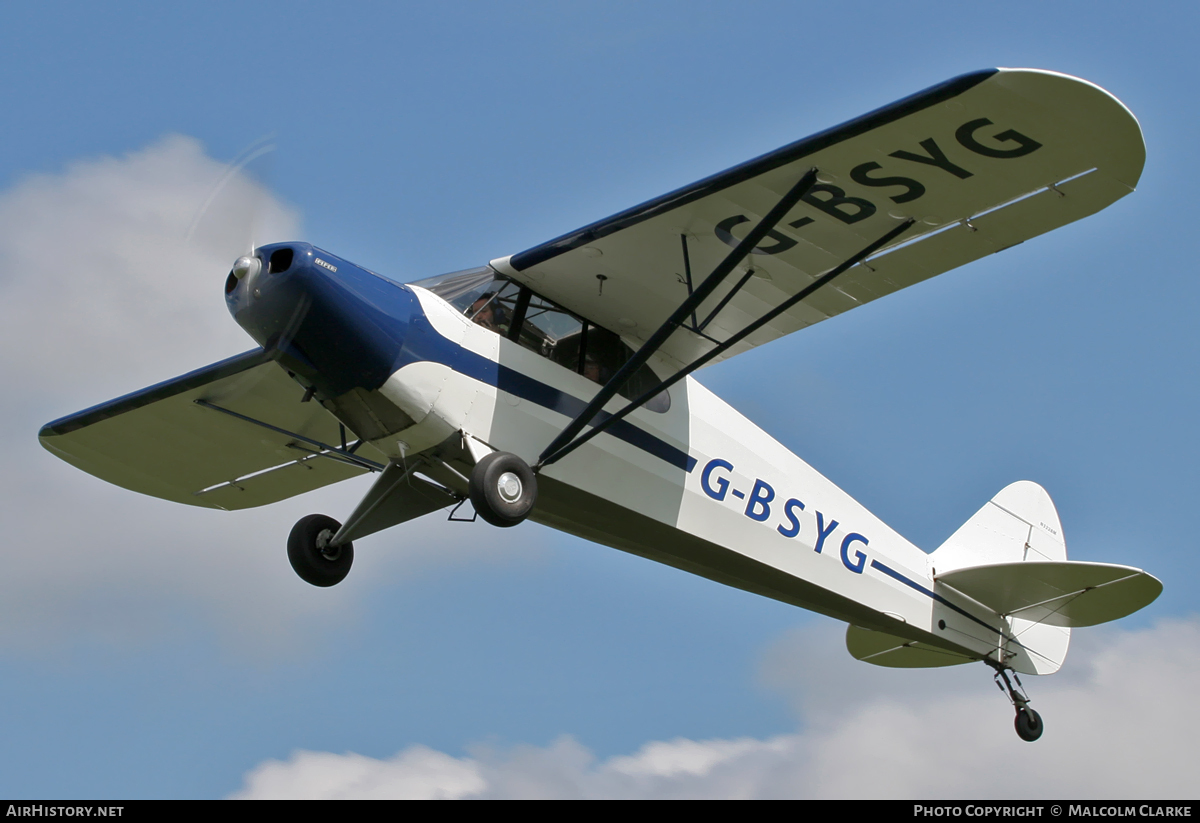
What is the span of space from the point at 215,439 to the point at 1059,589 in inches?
306

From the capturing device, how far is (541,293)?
9023 millimetres

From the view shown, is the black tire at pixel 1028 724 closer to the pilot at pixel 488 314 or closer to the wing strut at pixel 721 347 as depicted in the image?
the wing strut at pixel 721 347

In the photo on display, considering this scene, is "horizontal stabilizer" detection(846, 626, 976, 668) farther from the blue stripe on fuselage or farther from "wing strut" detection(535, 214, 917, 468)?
"wing strut" detection(535, 214, 917, 468)

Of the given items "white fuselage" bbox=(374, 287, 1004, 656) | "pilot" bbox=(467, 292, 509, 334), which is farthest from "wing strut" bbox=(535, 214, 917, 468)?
"pilot" bbox=(467, 292, 509, 334)

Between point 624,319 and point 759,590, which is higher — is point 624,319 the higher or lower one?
the higher one

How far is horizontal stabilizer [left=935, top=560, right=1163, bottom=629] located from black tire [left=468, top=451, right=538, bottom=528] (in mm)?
5115

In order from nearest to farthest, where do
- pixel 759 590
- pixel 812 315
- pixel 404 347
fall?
pixel 404 347 → pixel 812 315 → pixel 759 590

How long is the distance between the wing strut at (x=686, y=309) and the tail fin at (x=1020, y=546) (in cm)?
468

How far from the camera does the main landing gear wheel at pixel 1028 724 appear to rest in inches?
461

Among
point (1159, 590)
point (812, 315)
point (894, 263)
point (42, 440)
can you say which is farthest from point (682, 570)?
point (42, 440)

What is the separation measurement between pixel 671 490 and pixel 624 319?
1353 mm

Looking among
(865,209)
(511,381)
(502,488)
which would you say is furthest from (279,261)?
(865,209)

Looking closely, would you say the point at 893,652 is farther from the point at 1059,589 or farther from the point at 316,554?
the point at 316,554

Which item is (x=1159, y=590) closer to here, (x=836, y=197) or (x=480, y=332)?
(x=836, y=197)
